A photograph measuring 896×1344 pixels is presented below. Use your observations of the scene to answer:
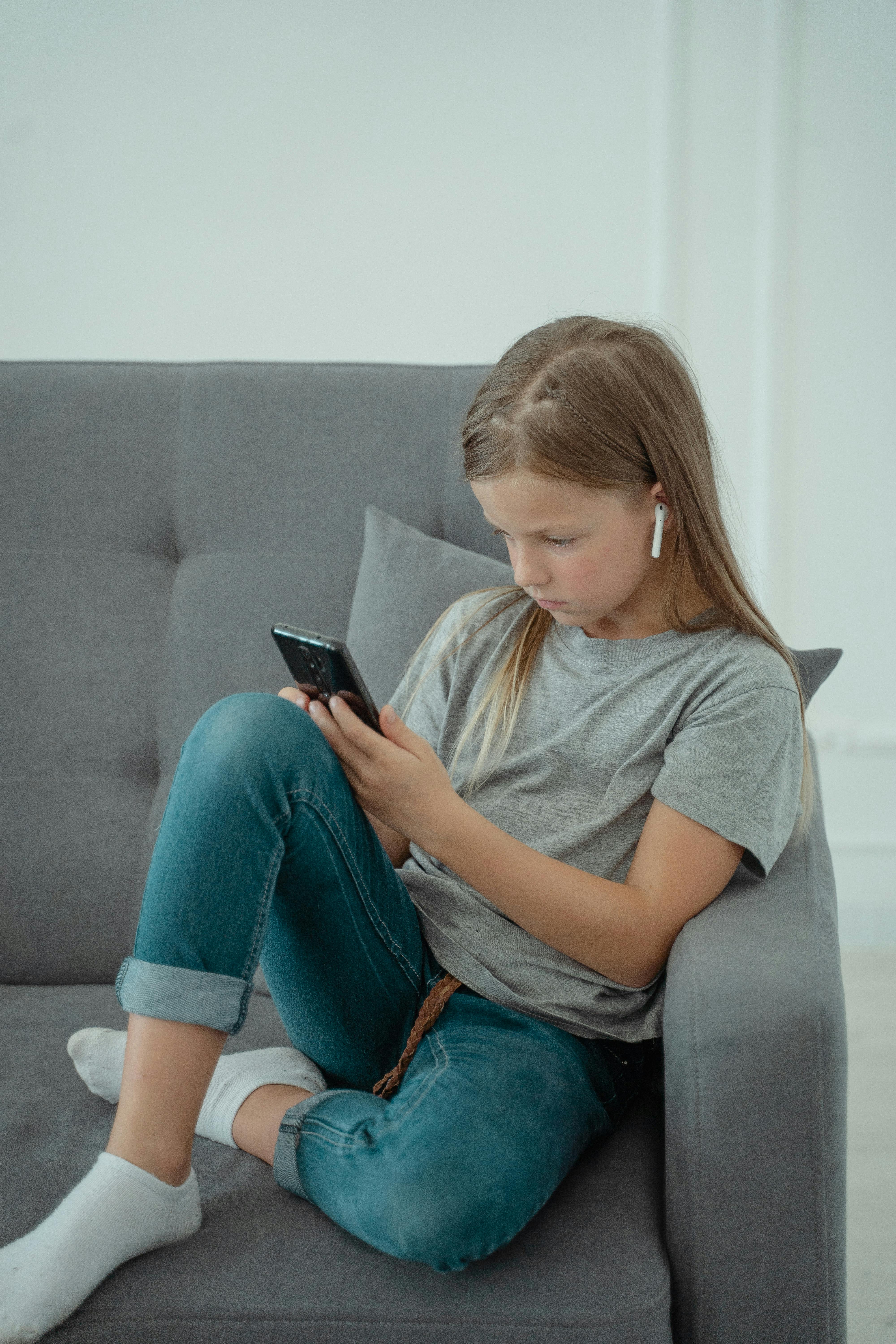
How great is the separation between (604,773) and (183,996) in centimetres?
42

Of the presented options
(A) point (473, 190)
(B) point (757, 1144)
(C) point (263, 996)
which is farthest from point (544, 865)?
(A) point (473, 190)

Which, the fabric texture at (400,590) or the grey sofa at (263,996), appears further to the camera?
the fabric texture at (400,590)

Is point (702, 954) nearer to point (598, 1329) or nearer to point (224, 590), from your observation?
point (598, 1329)

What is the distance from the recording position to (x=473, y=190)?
1.94 metres

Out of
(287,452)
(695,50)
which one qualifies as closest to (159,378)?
(287,452)

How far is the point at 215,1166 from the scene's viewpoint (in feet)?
2.71

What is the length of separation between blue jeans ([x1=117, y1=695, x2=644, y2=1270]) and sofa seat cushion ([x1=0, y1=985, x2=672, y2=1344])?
0.02 meters

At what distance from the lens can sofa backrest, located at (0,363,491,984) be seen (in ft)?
4.03

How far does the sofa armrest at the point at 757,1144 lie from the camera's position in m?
0.69

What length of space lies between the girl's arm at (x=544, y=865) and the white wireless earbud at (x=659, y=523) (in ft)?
0.78

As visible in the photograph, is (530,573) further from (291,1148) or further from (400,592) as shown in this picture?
(291,1148)

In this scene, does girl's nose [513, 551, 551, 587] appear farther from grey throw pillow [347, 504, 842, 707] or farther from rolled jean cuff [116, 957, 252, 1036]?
rolled jean cuff [116, 957, 252, 1036]

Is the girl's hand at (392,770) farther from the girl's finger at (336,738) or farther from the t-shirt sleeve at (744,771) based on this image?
the t-shirt sleeve at (744,771)

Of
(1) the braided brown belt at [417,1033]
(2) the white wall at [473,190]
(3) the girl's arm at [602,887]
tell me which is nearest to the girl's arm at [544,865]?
(3) the girl's arm at [602,887]
